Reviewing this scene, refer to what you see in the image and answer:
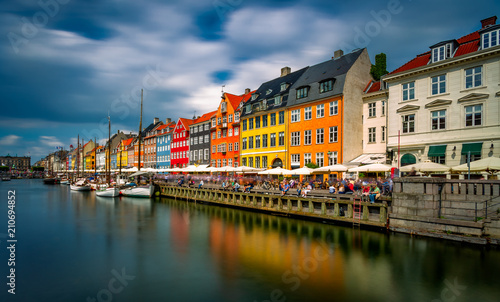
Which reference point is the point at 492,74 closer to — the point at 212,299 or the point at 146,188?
the point at 212,299

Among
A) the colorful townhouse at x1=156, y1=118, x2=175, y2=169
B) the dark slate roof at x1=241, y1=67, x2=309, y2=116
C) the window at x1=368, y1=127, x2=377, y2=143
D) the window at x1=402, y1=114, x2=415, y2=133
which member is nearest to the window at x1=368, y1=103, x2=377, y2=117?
the window at x1=368, y1=127, x2=377, y2=143

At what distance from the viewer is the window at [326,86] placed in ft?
126

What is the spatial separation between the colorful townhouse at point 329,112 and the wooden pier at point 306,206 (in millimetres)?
11133

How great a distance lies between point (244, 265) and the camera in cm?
1490

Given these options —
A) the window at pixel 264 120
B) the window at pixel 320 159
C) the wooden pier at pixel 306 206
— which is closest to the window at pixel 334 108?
the window at pixel 320 159

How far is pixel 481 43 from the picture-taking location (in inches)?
994

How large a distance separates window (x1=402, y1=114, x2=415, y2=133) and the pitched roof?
15.2 feet

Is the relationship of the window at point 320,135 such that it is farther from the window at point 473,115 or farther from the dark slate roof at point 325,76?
the window at point 473,115

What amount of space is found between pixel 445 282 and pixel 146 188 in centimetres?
4209

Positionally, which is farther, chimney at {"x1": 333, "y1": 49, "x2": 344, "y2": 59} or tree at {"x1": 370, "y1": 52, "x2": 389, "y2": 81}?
chimney at {"x1": 333, "y1": 49, "x2": 344, "y2": 59}

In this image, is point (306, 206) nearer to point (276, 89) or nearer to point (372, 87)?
point (372, 87)

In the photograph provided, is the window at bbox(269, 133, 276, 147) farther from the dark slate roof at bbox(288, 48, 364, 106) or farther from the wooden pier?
the wooden pier

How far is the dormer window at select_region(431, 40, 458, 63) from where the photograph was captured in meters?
27.4

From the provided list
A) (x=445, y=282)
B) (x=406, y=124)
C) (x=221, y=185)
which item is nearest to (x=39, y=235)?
(x=221, y=185)
